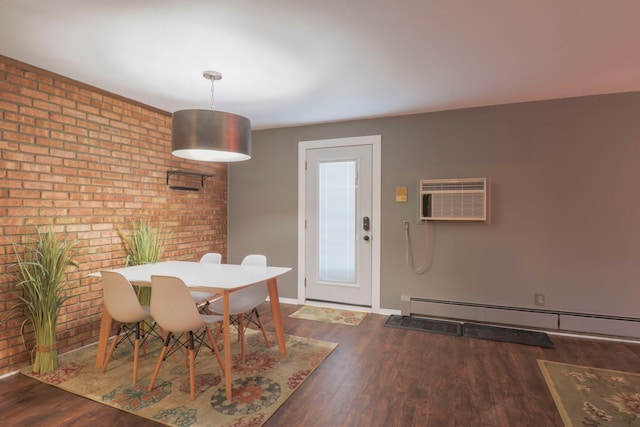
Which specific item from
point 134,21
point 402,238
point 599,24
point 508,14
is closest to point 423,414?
point 402,238

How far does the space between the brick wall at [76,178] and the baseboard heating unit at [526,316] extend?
306cm

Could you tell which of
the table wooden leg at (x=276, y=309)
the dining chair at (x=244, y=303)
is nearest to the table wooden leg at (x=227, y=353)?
the dining chair at (x=244, y=303)

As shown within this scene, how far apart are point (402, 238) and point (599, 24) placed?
2.59 m

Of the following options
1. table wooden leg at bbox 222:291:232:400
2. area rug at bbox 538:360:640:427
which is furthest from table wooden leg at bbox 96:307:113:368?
area rug at bbox 538:360:640:427

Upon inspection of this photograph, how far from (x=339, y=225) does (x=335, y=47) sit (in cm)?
244

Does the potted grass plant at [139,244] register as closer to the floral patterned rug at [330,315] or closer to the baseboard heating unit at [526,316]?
the floral patterned rug at [330,315]

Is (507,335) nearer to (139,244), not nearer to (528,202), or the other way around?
Result: (528,202)

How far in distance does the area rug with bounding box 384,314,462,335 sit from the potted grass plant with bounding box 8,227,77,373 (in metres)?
3.09

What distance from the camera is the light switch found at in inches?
159

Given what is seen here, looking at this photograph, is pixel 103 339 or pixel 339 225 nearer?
pixel 103 339

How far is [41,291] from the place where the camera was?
258 cm

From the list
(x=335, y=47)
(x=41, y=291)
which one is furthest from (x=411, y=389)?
(x=41, y=291)

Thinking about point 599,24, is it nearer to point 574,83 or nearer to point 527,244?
point 574,83

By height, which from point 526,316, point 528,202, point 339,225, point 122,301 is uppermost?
point 528,202
